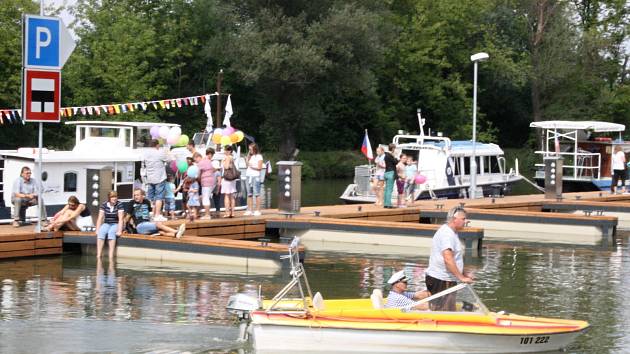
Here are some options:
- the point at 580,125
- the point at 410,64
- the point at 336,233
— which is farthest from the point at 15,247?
the point at 410,64

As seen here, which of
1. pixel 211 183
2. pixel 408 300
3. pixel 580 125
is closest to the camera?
pixel 408 300

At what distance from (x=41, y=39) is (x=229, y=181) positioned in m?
6.09

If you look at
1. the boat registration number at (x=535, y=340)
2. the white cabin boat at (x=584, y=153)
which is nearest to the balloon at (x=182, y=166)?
the boat registration number at (x=535, y=340)

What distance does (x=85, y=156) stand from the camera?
28.4 meters

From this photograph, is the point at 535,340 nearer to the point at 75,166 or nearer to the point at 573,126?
the point at 75,166

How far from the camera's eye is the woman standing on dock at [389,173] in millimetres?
28828

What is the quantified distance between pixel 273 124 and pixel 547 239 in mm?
32196

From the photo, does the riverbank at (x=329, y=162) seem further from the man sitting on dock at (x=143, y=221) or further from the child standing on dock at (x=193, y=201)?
the man sitting on dock at (x=143, y=221)

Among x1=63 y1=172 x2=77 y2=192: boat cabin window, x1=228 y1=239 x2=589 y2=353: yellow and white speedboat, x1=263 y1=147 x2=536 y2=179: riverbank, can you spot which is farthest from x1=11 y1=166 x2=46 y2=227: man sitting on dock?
x1=263 y1=147 x2=536 y2=179: riverbank

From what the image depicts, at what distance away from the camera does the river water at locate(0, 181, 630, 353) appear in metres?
15.3

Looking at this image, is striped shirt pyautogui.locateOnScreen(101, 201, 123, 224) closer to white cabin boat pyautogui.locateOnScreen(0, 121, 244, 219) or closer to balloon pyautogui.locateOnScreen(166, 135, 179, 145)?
white cabin boat pyautogui.locateOnScreen(0, 121, 244, 219)

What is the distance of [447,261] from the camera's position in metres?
14.6

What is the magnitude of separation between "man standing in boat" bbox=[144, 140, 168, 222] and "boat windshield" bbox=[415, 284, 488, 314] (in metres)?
11.1

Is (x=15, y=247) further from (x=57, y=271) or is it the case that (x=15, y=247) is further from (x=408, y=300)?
(x=408, y=300)
